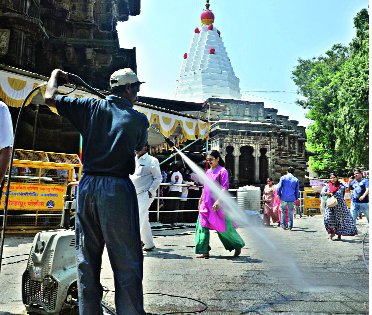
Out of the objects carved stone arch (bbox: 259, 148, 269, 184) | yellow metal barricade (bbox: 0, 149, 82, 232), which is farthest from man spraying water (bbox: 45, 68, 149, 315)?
carved stone arch (bbox: 259, 148, 269, 184)

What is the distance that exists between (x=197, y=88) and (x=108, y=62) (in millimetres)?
22392

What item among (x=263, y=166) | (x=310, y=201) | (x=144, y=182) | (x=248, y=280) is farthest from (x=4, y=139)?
(x=263, y=166)

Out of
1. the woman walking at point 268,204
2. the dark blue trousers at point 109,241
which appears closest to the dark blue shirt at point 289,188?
the woman walking at point 268,204

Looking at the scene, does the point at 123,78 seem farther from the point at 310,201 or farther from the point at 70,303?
the point at 310,201

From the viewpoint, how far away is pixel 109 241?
2523 millimetres

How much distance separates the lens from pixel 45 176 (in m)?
9.65

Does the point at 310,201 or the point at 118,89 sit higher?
the point at 118,89

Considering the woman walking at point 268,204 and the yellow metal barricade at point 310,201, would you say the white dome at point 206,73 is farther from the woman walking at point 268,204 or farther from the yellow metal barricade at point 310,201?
the woman walking at point 268,204

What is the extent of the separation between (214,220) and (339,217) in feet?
14.8

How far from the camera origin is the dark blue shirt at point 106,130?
2.59m

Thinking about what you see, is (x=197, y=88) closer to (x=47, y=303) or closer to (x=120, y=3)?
(x=120, y=3)

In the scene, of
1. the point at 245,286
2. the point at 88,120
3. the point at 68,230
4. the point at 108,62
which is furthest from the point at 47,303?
the point at 108,62

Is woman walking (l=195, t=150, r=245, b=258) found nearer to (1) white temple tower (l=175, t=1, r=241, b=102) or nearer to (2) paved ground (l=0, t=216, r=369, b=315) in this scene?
(2) paved ground (l=0, t=216, r=369, b=315)

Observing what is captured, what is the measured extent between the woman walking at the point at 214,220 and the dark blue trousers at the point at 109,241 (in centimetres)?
382
